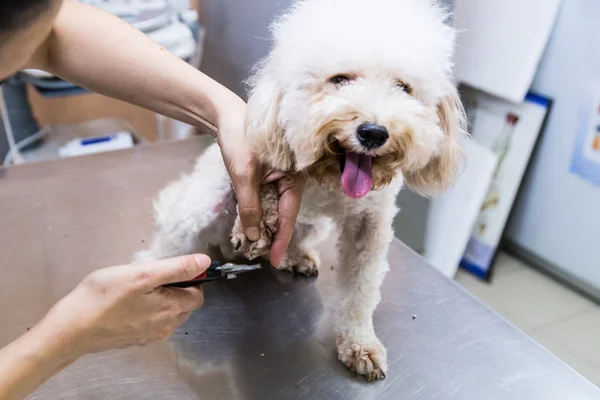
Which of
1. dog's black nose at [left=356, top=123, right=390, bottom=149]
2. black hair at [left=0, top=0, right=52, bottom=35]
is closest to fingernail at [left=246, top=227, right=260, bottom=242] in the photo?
dog's black nose at [left=356, top=123, right=390, bottom=149]

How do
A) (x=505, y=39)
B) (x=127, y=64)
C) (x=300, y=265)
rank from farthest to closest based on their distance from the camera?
(x=505, y=39), (x=300, y=265), (x=127, y=64)

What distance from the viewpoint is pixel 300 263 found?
3.64 feet

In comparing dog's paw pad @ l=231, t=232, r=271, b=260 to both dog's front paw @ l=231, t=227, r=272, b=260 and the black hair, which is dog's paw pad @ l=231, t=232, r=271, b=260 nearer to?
dog's front paw @ l=231, t=227, r=272, b=260

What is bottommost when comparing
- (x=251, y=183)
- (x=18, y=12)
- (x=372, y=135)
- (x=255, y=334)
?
(x=255, y=334)

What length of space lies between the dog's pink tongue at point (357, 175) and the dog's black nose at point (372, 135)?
0.04 meters

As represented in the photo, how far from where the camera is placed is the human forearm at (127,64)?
3.23ft

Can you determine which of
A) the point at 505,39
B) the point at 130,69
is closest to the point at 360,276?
the point at 130,69

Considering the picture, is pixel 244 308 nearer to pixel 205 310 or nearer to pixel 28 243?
pixel 205 310

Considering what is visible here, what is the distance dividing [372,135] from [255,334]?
1.30 ft

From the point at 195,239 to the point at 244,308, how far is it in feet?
0.53

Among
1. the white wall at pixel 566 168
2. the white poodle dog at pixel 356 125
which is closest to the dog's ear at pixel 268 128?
the white poodle dog at pixel 356 125

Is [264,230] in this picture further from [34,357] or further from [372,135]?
[34,357]

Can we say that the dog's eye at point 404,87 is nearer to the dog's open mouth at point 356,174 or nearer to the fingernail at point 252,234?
the dog's open mouth at point 356,174

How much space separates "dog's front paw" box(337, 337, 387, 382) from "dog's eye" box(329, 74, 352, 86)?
40 cm
